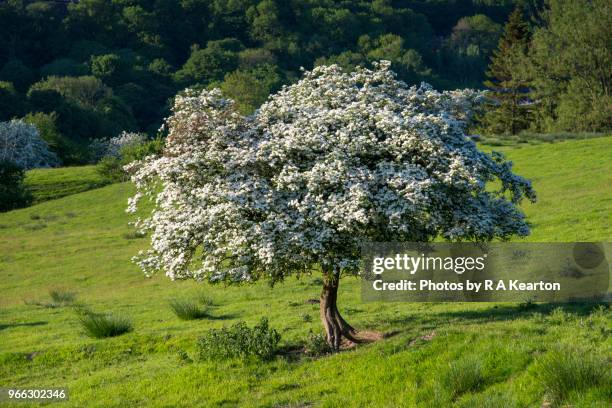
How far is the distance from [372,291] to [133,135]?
10679 centimetres

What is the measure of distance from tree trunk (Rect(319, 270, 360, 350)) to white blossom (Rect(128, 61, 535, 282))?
56.7 inches

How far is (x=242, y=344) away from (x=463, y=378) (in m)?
7.41

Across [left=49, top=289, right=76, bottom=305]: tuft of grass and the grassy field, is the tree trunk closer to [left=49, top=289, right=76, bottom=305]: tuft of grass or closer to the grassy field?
the grassy field

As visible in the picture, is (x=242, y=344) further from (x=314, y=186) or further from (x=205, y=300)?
(x=205, y=300)

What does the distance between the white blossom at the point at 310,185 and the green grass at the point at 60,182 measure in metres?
57.8

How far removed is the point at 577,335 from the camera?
1839cm

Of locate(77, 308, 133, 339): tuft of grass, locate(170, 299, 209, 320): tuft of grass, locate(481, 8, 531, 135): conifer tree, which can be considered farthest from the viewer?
locate(481, 8, 531, 135): conifer tree

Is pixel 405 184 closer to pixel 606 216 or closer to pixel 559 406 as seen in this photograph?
pixel 559 406

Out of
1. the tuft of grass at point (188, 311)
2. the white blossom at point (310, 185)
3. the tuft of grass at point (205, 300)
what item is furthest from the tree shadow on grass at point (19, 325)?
the white blossom at point (310, 185)

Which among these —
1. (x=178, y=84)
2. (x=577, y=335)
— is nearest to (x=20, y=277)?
(x=577, y=335)

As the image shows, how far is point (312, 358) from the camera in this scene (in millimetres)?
20781

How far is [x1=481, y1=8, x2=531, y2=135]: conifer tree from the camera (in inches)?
3686

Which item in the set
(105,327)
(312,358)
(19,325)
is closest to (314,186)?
(312,358)

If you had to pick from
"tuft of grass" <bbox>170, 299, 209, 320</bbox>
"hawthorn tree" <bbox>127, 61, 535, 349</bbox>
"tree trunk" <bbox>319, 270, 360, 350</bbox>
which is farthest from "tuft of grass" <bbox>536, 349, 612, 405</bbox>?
"tuft of grass" <bbox>170, 299, 209, 320</bbox>
